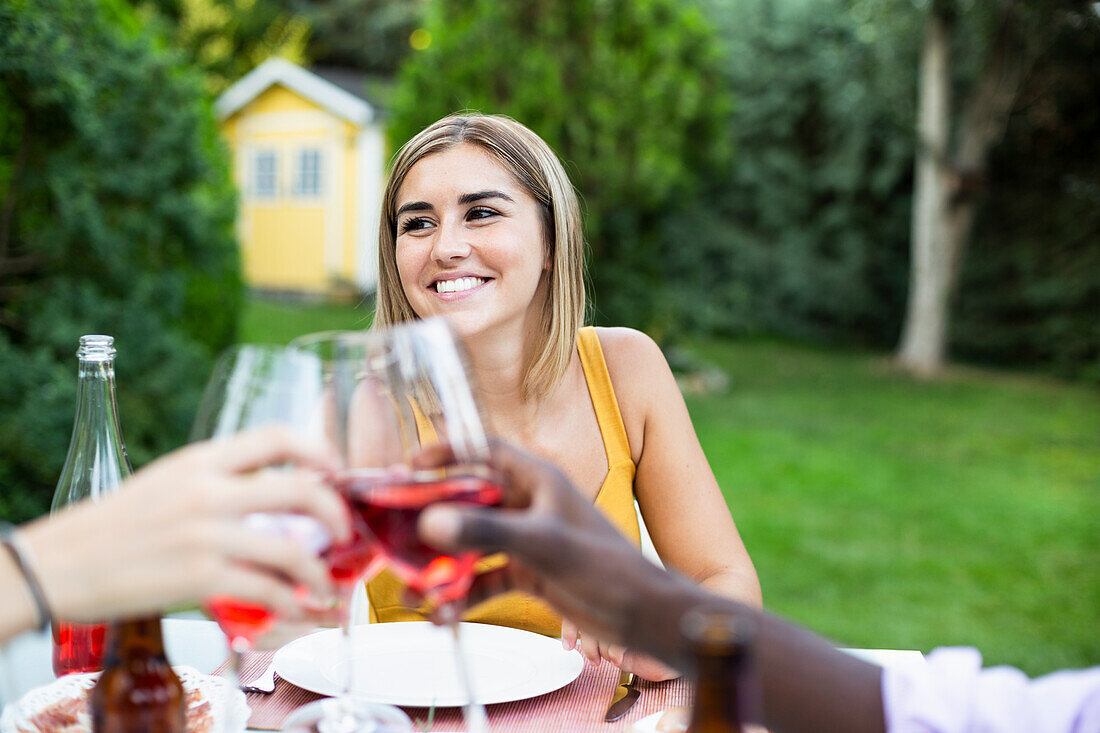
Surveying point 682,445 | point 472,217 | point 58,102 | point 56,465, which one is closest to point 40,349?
point 56,465

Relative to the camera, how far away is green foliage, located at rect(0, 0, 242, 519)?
329 centimetres

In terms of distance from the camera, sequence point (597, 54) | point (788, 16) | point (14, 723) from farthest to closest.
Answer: point (788, 16) → point (597, 54) → point (14, 723)

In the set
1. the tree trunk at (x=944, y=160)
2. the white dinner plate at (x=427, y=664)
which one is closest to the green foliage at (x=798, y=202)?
the tree trunk at (x=944, y=160)

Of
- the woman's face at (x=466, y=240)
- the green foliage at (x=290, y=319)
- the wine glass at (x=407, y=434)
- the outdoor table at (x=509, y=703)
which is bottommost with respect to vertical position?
the green foliage at (x=290, y=319)

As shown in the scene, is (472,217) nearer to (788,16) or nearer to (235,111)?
(788,16)

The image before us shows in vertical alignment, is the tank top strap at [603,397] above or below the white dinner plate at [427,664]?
above

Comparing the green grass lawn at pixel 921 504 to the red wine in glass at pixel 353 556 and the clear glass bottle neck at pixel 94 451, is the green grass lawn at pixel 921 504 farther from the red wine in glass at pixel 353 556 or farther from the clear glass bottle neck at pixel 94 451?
the red wine in glass at pixel 353 556

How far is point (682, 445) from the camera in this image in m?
2.21

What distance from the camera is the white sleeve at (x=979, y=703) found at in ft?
3.20

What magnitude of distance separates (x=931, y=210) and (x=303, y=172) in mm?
11297

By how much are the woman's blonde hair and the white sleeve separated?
1.39m

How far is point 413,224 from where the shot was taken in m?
2.25

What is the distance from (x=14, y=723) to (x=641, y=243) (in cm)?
880

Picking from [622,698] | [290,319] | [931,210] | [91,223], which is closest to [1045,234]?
[931,210]
